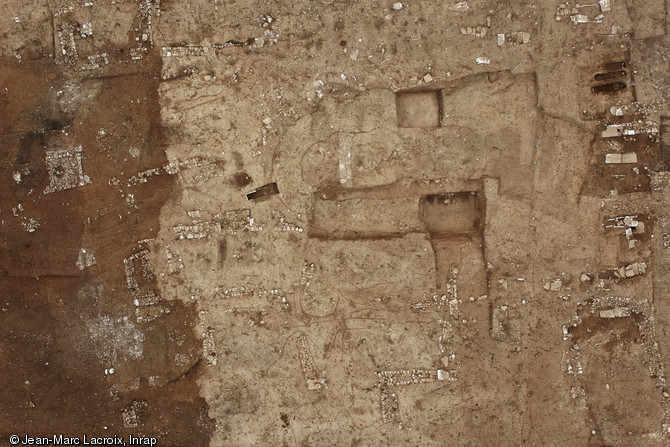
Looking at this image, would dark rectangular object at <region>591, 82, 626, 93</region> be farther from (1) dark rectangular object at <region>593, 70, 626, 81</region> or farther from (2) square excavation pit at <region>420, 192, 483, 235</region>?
(2) square excavation pit at <region>420, 192, 483, 235</region>

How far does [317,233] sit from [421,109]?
7.86ft

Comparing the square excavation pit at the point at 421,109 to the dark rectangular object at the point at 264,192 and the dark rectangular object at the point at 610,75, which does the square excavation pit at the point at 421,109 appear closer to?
the dark rectangular object at the point at 264,192

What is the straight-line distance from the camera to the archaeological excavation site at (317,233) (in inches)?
257

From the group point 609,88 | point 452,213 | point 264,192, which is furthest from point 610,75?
point 264,192

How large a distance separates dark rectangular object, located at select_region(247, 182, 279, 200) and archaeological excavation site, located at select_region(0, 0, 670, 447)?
0.35 feet

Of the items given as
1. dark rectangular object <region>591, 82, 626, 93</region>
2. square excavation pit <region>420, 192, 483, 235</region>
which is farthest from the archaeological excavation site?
square excavation pit <region>420, 192, 483, 235</region>

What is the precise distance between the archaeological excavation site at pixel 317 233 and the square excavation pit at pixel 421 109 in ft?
0.11

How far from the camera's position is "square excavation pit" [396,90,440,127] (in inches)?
263

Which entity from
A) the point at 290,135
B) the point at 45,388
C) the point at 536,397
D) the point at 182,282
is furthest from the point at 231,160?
the point at 536,397

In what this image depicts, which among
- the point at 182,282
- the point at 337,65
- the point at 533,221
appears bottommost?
the point at 182,282

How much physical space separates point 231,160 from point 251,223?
0.96 m

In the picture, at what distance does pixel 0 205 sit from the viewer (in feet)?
21.7

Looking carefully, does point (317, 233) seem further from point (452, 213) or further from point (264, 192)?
point (452, 213)

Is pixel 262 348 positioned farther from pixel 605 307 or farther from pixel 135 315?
pixel 605 307
